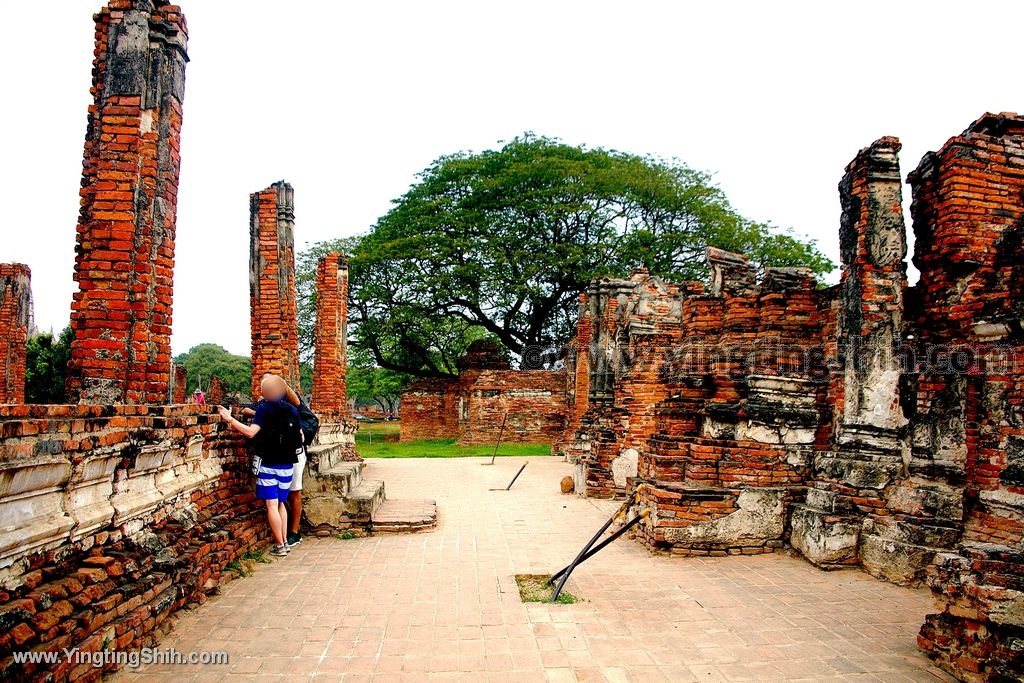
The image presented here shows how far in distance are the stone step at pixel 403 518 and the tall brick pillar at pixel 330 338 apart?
6.21 metres

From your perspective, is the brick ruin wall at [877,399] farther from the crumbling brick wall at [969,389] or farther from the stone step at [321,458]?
the stone step at [321,458]

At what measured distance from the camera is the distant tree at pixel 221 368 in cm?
5128

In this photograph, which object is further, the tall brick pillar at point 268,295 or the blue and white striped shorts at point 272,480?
the tall brick pillar at point 268,295

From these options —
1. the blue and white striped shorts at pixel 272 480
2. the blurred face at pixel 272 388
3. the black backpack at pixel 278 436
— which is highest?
the blurred face at pixel 272 388

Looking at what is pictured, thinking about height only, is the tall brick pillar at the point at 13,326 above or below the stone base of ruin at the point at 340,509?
above

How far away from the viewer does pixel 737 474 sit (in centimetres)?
637

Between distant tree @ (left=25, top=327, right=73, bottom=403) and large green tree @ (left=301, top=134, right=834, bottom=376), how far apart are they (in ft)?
32.1

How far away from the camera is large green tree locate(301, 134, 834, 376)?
80.5ft

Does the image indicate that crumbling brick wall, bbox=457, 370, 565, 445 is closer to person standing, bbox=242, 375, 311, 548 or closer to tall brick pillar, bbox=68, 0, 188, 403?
person standing, bbox=242, 375, 311, 548

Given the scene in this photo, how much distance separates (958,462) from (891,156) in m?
3.08

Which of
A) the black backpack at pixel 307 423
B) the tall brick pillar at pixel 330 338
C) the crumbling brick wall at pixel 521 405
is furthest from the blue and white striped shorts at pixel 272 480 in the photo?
the crumbling brick wall at pixel 521 405

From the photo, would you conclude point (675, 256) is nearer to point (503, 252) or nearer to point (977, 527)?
point (503, 252)

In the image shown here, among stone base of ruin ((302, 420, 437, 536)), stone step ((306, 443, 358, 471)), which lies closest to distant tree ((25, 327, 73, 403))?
stone step ((306, 443, 358, 471))

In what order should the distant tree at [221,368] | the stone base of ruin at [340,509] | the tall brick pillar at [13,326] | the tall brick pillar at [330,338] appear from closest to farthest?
the stone base of ruin at [340,509]
the tall brick pillar at [330,338]
the tall brick pillar at [13,326]
the distant tree at [221,368]
